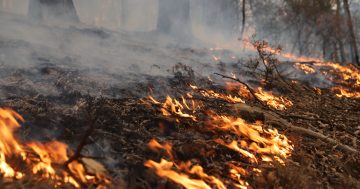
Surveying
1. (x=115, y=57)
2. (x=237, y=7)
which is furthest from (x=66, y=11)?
(x=237, y=7)

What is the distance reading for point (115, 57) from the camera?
22.0 feet

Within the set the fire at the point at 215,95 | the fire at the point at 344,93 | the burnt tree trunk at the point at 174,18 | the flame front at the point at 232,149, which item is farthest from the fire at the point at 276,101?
the burnt tree trunk at the point at 174,18

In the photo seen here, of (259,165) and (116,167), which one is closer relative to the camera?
(116,167)

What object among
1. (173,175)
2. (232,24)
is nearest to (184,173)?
(173,175)

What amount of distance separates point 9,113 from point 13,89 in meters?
1.02

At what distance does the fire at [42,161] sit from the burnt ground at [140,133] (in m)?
0.13

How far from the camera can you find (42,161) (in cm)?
257

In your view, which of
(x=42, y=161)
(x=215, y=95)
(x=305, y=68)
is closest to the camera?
(x=42, y=161)

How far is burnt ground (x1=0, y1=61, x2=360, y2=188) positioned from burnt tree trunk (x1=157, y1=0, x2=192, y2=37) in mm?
9384

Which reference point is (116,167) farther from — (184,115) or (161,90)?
(161,90)

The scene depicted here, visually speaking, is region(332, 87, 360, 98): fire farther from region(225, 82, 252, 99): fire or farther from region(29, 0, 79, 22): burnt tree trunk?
region(29, 0, 79, 22): burnt tree trunk

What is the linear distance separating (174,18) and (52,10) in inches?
209

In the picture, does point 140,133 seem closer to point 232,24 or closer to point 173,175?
point 173,175

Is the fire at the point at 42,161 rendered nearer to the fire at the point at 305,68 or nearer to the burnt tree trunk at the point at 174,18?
the fire at the point at 305,68
